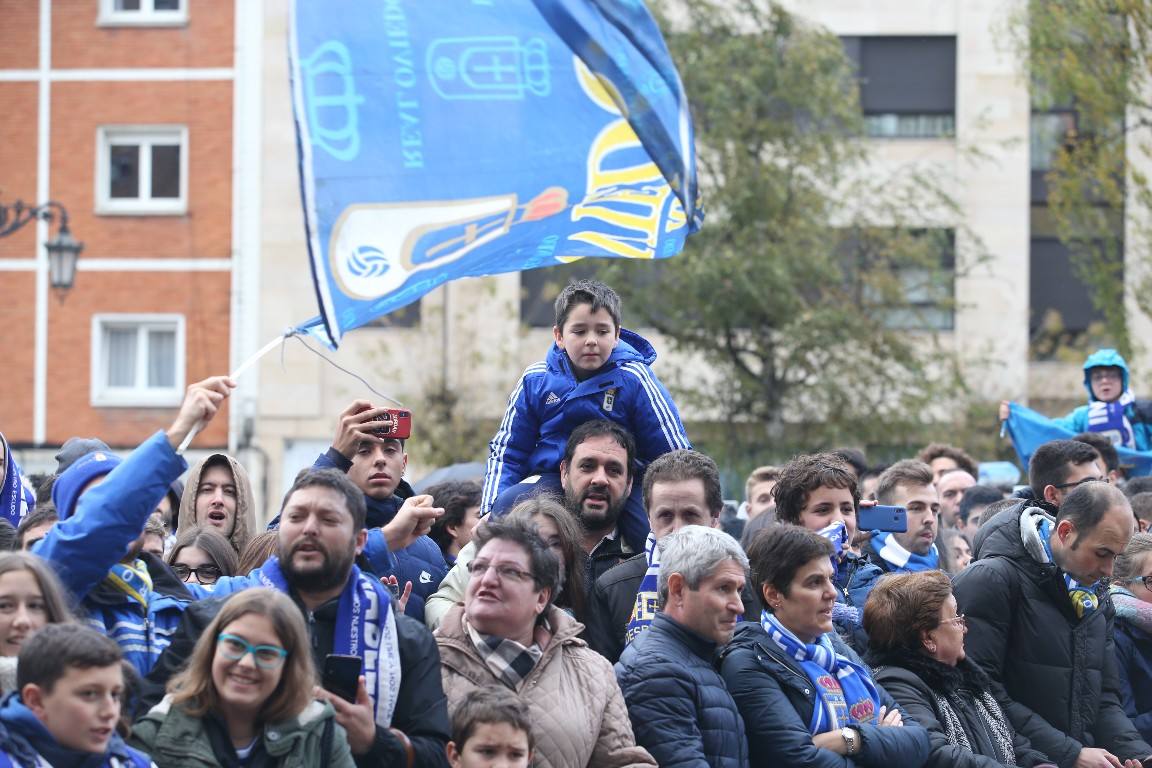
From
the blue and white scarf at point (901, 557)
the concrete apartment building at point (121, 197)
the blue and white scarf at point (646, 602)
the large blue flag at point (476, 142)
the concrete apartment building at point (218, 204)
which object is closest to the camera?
the blue and white scarf at point (646, 602)

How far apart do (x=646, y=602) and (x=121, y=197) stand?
25.4 metres

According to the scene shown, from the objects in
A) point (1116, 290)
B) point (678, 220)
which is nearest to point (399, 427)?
point (678, 220)

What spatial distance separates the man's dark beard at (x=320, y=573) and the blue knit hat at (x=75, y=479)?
2.36ft

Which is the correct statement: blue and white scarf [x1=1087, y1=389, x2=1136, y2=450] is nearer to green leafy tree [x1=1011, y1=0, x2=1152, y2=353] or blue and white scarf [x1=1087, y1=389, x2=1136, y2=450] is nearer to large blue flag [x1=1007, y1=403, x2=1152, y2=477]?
large blue flag [x1=1007, y1=403, x2=1152, y2=477]

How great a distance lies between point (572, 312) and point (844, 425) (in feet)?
55.9

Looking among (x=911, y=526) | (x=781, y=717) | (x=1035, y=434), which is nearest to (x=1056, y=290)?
(x=1035, y=434)

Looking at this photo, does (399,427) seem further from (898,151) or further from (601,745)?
(898,151)

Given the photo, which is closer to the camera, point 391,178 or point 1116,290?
point 391,178

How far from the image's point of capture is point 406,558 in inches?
306

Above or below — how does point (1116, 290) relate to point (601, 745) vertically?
above

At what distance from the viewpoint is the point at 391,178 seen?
870 centimetres

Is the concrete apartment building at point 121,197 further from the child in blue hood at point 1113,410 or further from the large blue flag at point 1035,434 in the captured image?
the child in blue hood at point 1113,410

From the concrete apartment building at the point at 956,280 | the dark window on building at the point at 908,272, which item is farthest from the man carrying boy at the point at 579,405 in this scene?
the concrete apartment building at the point at 956,280

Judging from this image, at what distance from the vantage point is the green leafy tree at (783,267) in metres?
24.0
